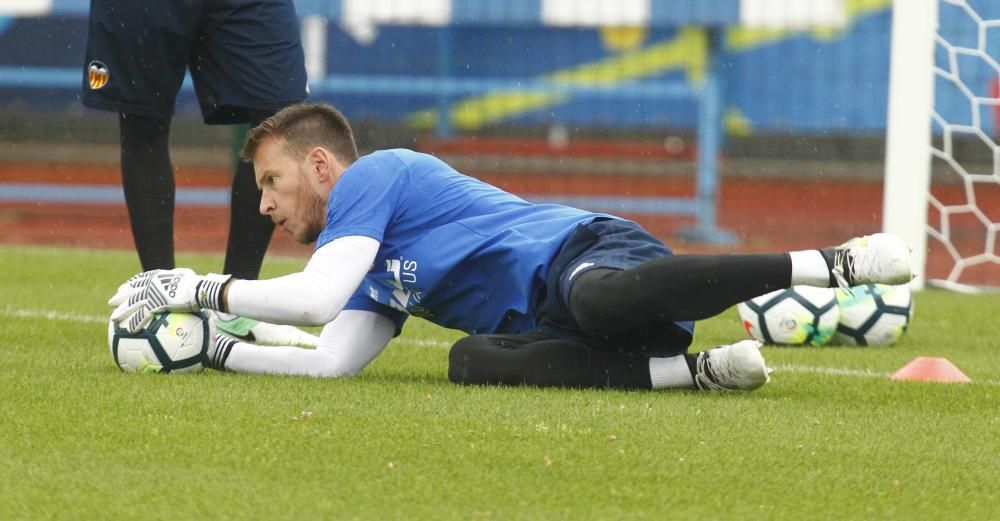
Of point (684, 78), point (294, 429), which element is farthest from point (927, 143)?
point (684, 78)

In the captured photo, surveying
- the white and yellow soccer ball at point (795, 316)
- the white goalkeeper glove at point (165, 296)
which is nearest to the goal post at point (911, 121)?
the white and yellow soccer ball at point (795, 316)

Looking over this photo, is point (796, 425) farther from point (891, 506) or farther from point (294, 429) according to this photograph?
point (294, 429)

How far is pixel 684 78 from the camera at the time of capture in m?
15.3

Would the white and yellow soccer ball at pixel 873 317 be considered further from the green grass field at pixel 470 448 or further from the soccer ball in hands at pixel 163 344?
the soccer ball in hands at pixel 163 344

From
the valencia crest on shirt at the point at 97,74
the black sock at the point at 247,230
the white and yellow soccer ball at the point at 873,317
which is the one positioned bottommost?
the white and yellow soccer ball at the point at 873,317

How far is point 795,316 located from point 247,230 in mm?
1886

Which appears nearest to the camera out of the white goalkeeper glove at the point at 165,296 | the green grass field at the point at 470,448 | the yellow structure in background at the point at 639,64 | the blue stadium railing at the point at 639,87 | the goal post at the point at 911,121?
the green grass field at the point at 470,448

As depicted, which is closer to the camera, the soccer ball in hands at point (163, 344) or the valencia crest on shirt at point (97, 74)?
the soccer ball in hands at point (163, 344)

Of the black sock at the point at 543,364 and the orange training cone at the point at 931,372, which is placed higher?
the black sock at the point at 543,364

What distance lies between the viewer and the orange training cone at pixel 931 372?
4414 millimetres

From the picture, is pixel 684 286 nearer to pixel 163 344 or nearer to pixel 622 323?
pixel 622 323

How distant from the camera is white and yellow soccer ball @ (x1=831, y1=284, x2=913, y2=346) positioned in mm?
5414

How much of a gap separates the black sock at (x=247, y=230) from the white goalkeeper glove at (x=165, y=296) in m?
1.05

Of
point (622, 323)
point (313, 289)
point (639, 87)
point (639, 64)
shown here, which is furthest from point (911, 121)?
point (639, 64)
